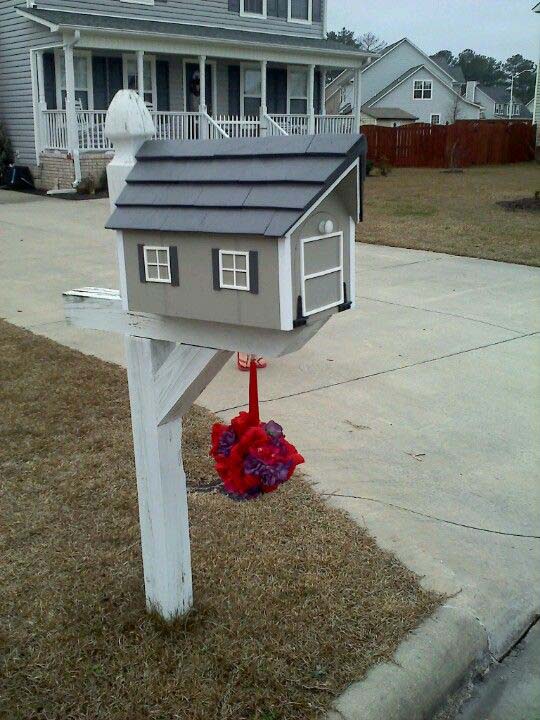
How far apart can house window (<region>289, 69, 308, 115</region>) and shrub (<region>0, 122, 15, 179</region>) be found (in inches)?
326

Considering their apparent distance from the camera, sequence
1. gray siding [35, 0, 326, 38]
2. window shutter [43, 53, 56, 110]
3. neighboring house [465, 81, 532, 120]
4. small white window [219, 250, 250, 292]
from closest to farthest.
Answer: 1. small white window [219, 250, 250, 292]
2. window shutter [43, 53, 56, 110]
3. gray siding [35, 0, 326, 38]
4. neighboring house [465, 81, 532, 120]

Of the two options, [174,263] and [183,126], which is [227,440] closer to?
[174,263]

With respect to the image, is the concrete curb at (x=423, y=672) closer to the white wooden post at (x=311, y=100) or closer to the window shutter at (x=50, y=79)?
the window shutter at (x=50, y=79)

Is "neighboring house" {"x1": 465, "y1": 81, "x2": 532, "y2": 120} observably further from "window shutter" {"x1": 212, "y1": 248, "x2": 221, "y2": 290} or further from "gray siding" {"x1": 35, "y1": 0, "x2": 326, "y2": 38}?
"window shutter" {"x1": 212, "y1": 248, "x2": 221, "y2": 290}

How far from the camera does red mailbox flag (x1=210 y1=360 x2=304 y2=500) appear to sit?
97.9 inches

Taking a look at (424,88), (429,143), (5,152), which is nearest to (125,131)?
(5,152)

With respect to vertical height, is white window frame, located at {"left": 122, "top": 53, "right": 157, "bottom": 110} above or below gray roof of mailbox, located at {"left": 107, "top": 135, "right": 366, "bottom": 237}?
above

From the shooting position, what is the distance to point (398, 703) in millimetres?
2445

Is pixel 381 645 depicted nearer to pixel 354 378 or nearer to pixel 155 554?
pixel 155 554

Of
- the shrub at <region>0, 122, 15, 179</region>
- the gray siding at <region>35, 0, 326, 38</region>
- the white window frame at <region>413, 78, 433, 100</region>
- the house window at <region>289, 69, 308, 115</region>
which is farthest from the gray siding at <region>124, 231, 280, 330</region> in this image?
the white window frame at <region>413, 78, 433, 100</region>

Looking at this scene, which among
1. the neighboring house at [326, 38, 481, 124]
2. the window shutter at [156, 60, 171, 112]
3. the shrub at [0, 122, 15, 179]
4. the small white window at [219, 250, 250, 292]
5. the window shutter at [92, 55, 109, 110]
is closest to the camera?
the small white window at [219, 250, 250, 292]

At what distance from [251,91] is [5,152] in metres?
7.04

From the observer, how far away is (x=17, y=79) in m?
18.9

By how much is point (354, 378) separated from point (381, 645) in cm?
290
